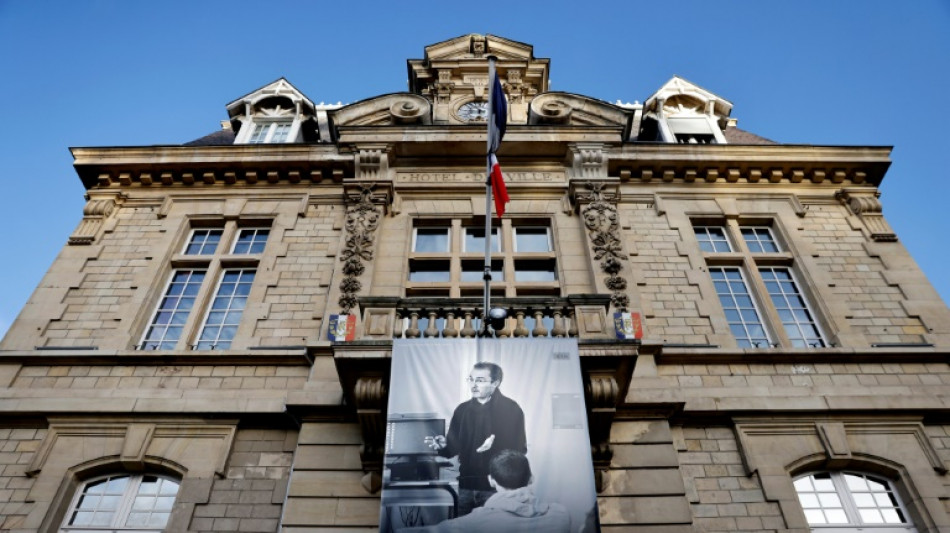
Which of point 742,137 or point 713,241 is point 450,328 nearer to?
point 713,241

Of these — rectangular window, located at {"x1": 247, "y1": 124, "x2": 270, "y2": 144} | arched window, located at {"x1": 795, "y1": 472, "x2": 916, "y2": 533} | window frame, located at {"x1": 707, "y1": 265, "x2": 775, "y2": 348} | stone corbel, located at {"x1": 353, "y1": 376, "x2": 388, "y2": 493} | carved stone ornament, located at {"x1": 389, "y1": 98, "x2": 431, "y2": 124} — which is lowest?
arched window, located at {"x1": 795, "y1": 472, "x2": 916, "y2": 533}

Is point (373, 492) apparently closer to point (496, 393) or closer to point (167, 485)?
point (496, 393)

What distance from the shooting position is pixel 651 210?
11.8 meters

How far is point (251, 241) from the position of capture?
458 inches

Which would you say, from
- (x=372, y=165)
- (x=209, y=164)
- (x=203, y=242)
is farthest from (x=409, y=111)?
(x=203, y=242)

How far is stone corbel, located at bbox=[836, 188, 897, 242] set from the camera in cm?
1137

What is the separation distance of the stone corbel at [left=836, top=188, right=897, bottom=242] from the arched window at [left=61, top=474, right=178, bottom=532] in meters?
11.9

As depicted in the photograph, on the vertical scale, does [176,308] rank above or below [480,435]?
above

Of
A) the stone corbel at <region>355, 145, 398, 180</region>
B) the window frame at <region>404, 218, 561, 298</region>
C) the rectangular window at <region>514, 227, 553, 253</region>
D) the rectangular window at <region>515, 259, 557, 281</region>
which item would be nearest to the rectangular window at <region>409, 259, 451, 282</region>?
the window frame at <region>404, 218, 561, 298</region>

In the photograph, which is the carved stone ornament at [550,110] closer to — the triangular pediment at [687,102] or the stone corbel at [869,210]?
the triangular pediment at [687,102]

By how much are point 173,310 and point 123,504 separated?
11.2 feet

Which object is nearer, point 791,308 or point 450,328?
point 450,328

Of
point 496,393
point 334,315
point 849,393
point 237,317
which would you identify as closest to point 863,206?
point 849,393

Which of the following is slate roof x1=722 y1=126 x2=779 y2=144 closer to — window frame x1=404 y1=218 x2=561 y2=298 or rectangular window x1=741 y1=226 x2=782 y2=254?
rectangular window x1=741 y1=226 x2=782 y2=254
